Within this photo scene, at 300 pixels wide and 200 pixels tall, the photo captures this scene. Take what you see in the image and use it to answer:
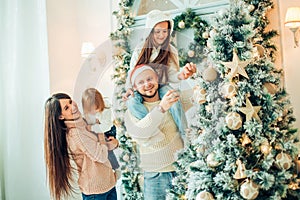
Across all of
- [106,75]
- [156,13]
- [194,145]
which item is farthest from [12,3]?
[194,145]

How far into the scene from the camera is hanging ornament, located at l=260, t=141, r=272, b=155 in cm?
141

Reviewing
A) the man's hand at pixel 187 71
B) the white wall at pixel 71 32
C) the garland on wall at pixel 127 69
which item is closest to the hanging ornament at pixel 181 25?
the garland on wall at pixel 127 69

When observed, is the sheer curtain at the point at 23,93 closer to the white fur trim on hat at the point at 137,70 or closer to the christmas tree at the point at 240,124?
the white fur trim on hat at the point at 137,70

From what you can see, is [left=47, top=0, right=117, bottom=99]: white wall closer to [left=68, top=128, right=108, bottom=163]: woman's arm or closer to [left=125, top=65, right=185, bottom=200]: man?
[left=68, top=128, right=108, bottom=163]: woman's arm

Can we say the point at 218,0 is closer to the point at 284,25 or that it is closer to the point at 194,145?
the point at 284,25

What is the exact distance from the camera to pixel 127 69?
6.63 feet

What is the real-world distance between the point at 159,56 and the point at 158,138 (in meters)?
0.42

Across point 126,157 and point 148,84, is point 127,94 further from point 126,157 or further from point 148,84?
point 126,157

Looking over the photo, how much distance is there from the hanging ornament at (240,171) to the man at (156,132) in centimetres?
42

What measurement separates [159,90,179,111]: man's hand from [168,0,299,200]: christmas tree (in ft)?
0.76

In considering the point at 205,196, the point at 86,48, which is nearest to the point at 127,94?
the point at 86,48

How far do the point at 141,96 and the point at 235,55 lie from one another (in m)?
0.56

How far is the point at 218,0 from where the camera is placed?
2.01m

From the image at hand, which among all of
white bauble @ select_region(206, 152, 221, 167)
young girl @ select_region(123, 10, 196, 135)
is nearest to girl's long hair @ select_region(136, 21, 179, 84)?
young girl @ select_region(123, 10, 196, 135)
